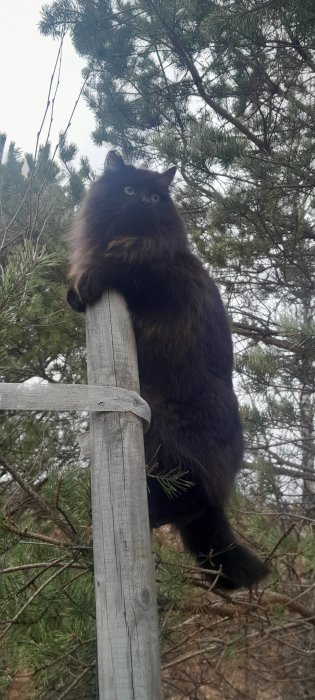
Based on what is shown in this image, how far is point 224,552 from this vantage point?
242cm

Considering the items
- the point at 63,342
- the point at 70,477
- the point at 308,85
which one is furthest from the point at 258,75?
the point at 70,477

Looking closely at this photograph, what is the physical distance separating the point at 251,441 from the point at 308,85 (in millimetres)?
2528

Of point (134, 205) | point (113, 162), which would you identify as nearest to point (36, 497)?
point (134, 205)

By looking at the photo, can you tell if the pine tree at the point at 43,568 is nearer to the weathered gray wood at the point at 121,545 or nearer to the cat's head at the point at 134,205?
the weathered gray wood at the point at 121,545

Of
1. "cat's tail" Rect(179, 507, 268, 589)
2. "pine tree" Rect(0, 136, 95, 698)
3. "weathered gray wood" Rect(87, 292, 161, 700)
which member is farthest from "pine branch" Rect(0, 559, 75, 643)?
"cat's tail" Rect(179, 507, 268, 589)

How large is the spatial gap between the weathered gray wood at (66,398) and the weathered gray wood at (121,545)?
4 centimetres

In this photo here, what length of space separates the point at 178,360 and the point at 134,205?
2.68 feet

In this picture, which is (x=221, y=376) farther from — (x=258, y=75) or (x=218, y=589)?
(x=258, y=75)

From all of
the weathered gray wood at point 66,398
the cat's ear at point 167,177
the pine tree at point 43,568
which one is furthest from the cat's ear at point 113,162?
the weathered gray wood at point 66,398

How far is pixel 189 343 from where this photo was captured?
228 cm

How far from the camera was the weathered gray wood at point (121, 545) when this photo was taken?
1466 mm

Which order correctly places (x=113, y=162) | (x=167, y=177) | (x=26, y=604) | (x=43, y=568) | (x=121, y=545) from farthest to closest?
(x=167, y=177), (x=113, y=162), (x=43, y=568), (x=26, y=604), (x=121, y=545)

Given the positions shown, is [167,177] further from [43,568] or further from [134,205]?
[43,568]

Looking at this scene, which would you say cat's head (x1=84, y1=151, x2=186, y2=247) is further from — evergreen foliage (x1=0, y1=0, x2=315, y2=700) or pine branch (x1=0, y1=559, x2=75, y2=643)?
pine branch (x1=0, y1=559, x2=75, y2=643)
